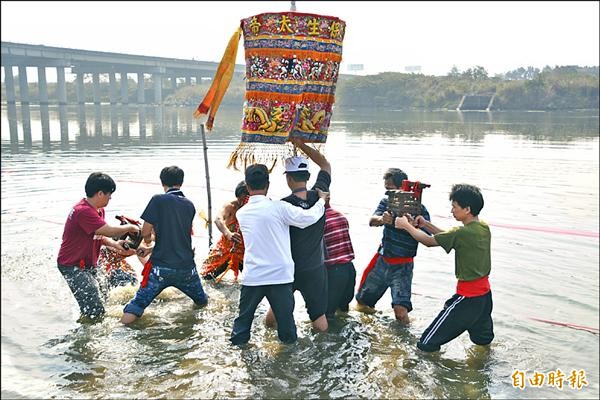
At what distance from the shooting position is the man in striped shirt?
576 cm

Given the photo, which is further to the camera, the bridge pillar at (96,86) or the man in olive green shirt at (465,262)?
the bridge pillar at (96,86)

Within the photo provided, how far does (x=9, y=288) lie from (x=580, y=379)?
21.1 feet

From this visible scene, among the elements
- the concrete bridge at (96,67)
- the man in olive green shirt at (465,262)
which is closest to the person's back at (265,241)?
the man in olive green shirt at (465,262)

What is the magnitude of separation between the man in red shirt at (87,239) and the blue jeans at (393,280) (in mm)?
2568

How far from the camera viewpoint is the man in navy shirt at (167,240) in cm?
554

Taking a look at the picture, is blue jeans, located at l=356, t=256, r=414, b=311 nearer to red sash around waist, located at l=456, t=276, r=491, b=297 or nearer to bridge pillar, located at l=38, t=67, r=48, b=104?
red sash around waist, located at l=456, t=276, r=491, b=297

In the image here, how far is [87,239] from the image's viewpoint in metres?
5.68

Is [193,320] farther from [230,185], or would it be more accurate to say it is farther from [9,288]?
[230,185]

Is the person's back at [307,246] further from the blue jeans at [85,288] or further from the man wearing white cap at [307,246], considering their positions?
the blue jeans at [85,288]

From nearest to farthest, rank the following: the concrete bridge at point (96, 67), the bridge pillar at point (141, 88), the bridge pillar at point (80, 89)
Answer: the concrete bridge at point (96, 67) < the bridge pillar at point (80, 89) < the bridge pillar at point (141, 88)

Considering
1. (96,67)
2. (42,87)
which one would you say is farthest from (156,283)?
(96,67)

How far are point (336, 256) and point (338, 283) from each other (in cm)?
28

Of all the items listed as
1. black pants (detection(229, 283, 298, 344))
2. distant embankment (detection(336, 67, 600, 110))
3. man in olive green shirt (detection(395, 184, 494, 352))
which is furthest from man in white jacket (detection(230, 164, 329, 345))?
distant embankment (detection(336, 67, 600, 110))

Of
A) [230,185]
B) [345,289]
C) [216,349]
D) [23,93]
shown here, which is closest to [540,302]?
[345,289]
